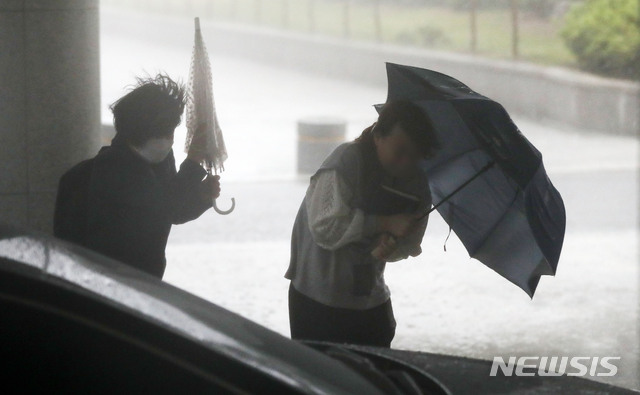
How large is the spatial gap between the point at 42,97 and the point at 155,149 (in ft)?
7.14

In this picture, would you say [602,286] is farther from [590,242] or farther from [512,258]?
[512,258]

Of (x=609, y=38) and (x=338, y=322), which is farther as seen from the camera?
(x=609, y=38)

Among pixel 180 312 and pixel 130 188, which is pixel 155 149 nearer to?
pixel 130 188

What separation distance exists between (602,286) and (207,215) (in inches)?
171

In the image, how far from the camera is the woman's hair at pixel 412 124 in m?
4.10

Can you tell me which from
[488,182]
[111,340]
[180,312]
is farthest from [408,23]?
[111,340]

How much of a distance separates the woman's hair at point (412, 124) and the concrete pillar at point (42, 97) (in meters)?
2.63

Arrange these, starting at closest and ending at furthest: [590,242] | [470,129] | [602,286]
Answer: [470,129], [602,286], [590,242]

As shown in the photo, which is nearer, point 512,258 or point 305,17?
point 512,258

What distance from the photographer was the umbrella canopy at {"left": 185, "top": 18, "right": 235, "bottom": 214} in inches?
184

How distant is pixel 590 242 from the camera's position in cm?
1044

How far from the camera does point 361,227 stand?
4.14 meters

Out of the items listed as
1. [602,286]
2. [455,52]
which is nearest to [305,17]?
[455,52]
